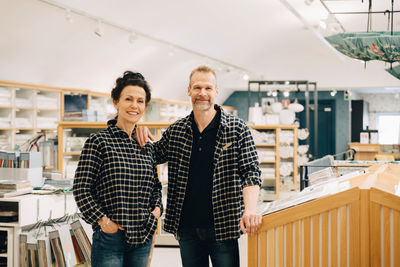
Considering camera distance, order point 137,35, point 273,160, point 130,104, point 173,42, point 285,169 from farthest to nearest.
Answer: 1. point 173,42
2. point 137,35
3. point 285,169
4. point 273,160
5. point 130,104

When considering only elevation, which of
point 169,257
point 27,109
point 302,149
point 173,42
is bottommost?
point 169,257

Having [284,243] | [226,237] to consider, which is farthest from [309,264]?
[226,237]

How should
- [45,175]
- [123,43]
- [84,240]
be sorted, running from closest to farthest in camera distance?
[84,240]
[45,175]
[123,43]

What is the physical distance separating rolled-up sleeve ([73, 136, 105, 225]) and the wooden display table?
76 cm

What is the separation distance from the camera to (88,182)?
2.21 meters

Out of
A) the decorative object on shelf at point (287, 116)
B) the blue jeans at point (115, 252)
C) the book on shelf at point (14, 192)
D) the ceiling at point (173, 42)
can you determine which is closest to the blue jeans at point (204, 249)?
the blue jeans at point (115, 252)

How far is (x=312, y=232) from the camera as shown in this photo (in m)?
2.09

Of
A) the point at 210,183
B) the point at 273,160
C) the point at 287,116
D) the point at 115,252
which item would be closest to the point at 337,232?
the point at 210,183

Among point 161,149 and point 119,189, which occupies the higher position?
point 161,149

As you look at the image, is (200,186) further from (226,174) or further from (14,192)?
(14,192)

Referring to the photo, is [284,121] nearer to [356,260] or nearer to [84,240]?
[84,240]

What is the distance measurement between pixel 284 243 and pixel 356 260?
319 millimetres

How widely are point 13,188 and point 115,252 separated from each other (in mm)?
1977

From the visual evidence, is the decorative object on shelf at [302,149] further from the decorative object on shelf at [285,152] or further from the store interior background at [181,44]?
the store interior background at [181,44]
